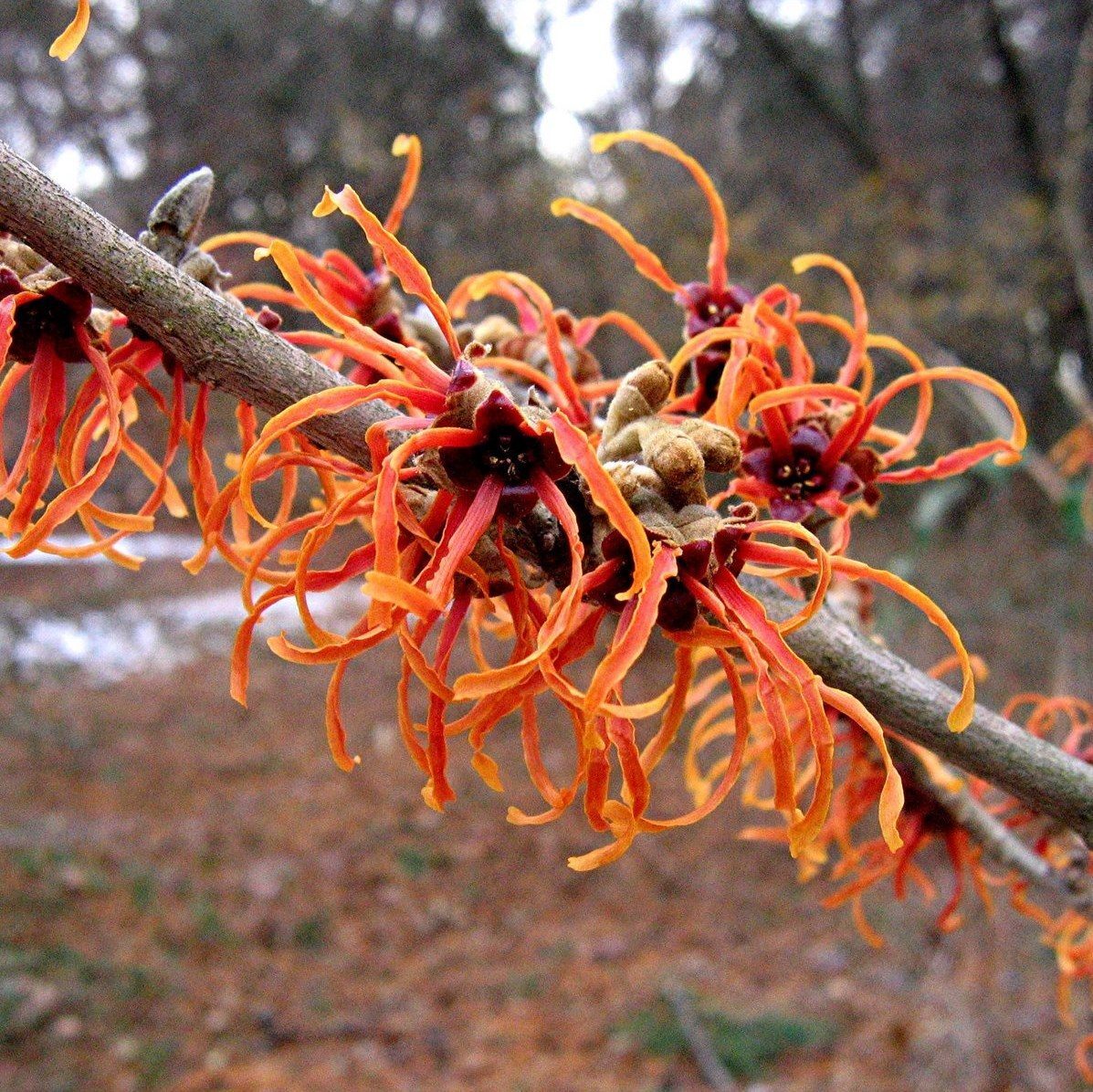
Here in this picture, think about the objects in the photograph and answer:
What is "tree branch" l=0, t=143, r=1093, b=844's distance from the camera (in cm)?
60

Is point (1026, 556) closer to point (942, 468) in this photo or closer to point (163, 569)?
point (942, 468)

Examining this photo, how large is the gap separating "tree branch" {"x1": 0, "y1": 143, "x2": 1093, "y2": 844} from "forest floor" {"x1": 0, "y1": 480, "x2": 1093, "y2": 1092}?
2.81 metres

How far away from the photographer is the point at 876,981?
4656mm

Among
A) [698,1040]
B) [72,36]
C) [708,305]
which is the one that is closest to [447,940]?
[698,1040]

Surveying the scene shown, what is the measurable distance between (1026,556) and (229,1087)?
5.79 metres

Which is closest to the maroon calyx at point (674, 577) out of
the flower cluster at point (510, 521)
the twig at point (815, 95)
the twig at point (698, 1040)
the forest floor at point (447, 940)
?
the flower cluster at point (510, 521)

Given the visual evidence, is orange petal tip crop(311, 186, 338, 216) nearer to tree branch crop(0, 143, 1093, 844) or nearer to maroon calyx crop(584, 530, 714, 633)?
tree branch crop(0, 143, 1093, 844)

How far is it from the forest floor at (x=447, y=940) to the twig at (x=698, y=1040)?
0.22ft

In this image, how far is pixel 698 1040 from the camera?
4.11 metres

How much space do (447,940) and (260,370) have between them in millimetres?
5003

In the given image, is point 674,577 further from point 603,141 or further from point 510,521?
point 603,141

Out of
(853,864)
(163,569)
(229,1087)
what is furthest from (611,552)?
(163,569)

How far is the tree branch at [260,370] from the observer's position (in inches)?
23.7

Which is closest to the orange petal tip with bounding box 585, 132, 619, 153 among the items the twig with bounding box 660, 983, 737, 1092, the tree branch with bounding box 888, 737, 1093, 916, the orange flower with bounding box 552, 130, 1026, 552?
the orange flower with bounding box 552, 130, 1026, 552
